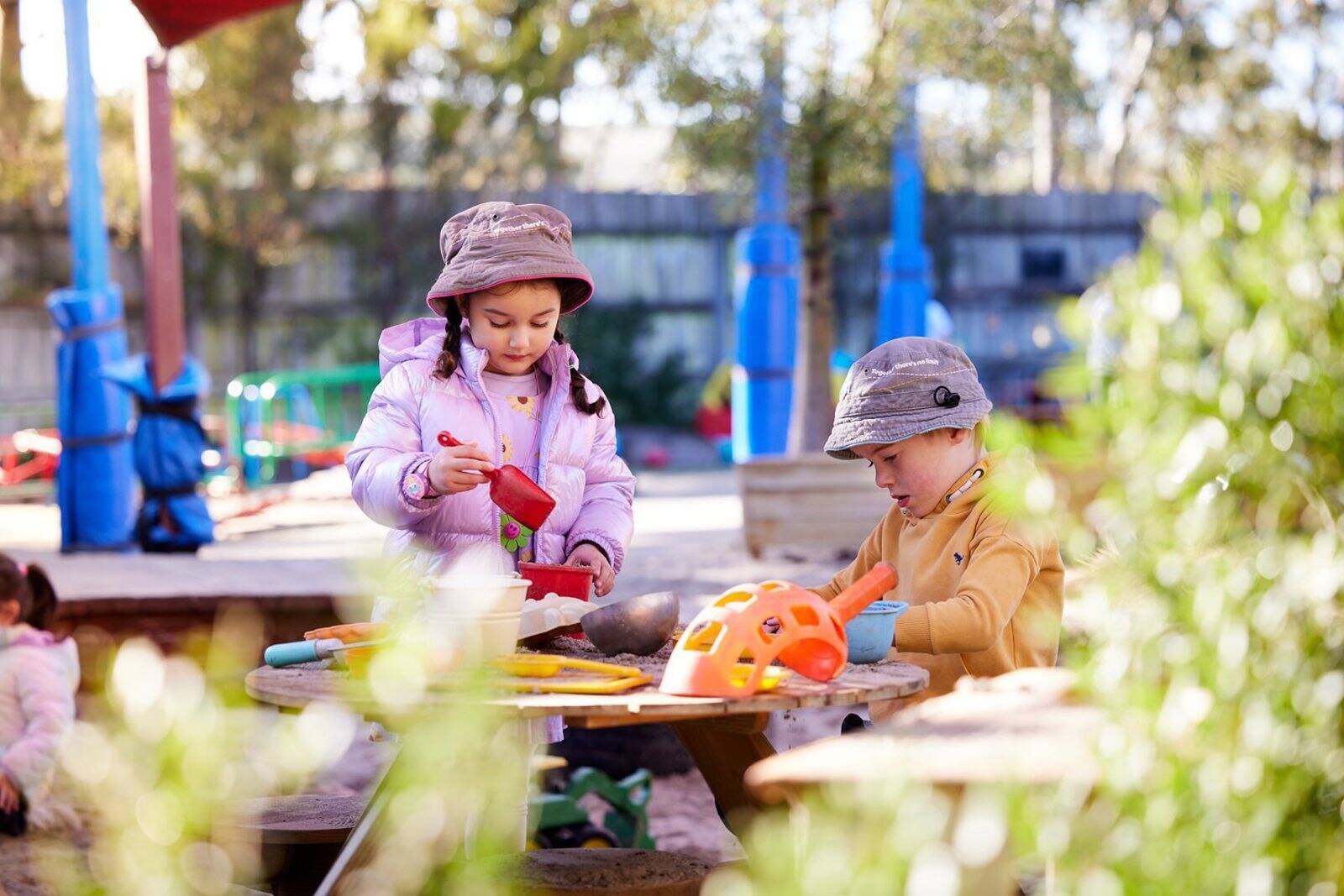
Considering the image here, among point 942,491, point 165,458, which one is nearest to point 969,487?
point 942,491

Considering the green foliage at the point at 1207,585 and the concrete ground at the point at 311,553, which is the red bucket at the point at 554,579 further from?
the green foliage at the point at 1207,585

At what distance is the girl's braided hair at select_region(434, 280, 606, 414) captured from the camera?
10.8ft

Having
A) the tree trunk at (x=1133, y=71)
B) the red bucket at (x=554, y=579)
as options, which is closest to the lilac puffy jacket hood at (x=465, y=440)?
the red bucket at (x=554, y=579)

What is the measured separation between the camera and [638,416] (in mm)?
19312

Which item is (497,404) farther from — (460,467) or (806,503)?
(806,503)

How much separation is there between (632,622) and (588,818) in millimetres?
2047

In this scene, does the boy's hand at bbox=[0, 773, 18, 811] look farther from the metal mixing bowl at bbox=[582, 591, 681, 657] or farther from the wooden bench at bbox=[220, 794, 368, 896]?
the metal mixing bowl at bbox=[582, 591, 681, 657]

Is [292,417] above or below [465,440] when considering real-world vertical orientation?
below

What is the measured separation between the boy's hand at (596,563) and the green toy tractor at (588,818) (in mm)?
1249

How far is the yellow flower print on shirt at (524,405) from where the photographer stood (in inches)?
133

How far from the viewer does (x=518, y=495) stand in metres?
2.96

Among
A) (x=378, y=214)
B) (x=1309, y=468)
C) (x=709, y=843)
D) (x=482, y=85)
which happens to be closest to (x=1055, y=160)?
(x=482, y=85)

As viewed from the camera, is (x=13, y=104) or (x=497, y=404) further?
(x=13, y=104)

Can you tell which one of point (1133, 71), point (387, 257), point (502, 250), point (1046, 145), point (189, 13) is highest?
point (1133, 71)
